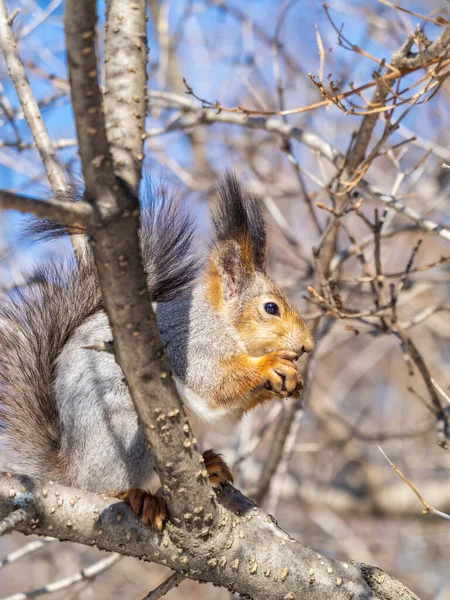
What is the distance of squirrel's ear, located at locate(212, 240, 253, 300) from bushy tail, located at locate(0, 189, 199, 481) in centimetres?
29

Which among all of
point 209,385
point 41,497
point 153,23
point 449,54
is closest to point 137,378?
point 41,497

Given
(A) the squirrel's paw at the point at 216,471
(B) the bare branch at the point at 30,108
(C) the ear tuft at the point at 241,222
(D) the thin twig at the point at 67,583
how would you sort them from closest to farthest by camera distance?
(A) the squirrel's paw at the point at 216,471
(D) the thin twig at the point at 67,583
(C) the ear tuft at the point at 241,222
(B) the bare branch at the point at 30,108

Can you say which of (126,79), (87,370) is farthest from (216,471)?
(126,79)

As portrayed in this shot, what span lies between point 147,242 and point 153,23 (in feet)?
9.75

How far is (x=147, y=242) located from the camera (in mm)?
2266

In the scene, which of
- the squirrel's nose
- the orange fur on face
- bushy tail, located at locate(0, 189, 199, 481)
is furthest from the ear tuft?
the squirrel's nose


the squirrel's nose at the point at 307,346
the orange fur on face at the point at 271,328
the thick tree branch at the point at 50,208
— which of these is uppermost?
the thick tree branch at the point at 50,208

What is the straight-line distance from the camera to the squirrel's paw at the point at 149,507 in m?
1.64

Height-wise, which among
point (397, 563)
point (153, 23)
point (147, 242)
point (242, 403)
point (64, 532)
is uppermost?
point (153, 23)

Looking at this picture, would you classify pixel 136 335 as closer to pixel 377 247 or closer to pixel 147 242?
pixel 147 242

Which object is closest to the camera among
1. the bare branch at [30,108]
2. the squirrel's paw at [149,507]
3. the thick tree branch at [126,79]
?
the thick tree branch at [126,79]

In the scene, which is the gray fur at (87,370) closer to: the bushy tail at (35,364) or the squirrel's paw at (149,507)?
the bushy tail at (35,364)

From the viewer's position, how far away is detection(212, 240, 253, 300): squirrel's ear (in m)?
2.44

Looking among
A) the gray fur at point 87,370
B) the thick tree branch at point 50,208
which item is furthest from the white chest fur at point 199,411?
the thick tree branch at point 50,208
